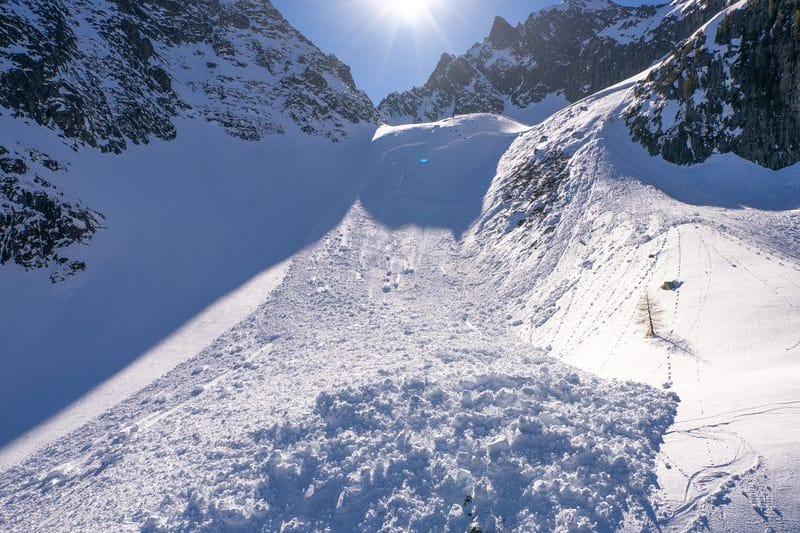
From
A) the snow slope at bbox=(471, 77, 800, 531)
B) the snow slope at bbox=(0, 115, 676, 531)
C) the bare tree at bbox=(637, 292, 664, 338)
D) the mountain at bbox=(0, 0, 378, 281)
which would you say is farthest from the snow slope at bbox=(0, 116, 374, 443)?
the bare tree at bbox=(637, 292, 664, 338)

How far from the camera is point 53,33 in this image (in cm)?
2859

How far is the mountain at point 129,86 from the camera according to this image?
2011 centimetres

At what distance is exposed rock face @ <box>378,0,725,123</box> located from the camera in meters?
86.6

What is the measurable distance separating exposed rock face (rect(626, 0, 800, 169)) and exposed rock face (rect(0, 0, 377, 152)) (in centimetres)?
3506

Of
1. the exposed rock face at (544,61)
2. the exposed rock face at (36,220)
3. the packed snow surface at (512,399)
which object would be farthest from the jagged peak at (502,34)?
the exposed rock face at (36,220)

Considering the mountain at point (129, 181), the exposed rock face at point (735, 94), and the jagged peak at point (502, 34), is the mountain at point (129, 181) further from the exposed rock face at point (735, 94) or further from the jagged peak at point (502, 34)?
the jagged peak at point (502, 34)

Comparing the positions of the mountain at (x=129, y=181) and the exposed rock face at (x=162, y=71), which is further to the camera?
the exposed rock face at (x=162, y=71)

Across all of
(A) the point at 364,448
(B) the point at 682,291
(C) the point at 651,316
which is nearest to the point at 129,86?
(A) the point at 364,448

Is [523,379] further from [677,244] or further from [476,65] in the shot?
[476,65]

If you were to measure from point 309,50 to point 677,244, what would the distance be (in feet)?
212

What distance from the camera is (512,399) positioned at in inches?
334

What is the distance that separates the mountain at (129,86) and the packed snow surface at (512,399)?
15.0 feet

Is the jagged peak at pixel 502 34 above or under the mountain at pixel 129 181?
above

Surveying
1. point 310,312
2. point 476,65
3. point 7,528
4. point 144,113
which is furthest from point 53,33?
point 476,65
